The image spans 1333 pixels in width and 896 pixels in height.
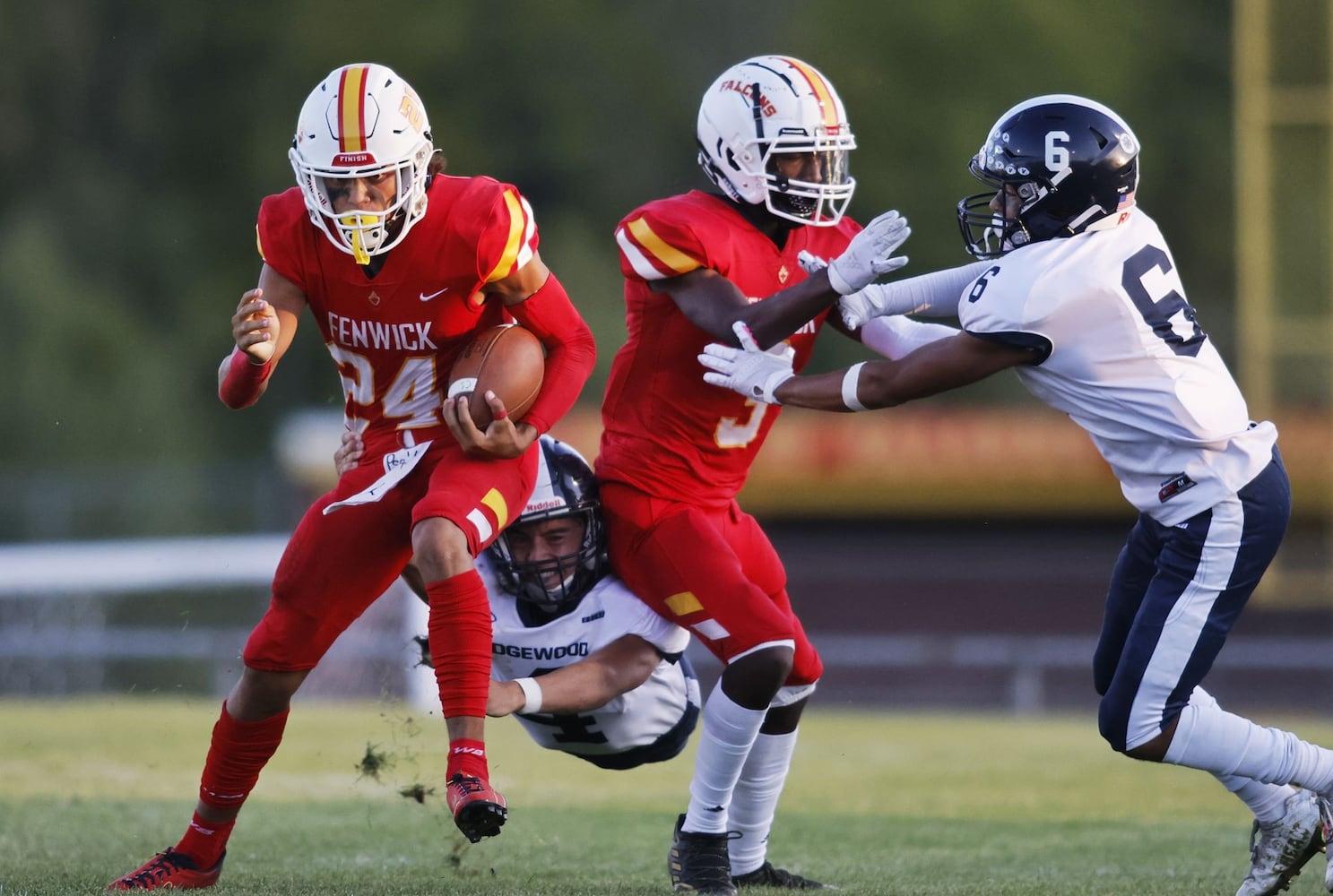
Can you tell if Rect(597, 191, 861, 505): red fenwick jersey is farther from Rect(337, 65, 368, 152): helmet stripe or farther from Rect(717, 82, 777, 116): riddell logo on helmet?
Rect(337, 65, 368, 152): helmet stripe

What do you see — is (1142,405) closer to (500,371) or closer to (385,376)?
(500,371)

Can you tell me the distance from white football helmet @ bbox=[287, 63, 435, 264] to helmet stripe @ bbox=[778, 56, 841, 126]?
1148 millimetres

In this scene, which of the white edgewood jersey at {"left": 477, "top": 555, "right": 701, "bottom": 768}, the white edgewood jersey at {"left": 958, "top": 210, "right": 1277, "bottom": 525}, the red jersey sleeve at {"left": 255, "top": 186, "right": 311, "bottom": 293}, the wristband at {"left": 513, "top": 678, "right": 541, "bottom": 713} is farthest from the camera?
the white edgewood jersey at {"left": 477, "top": 555, "right": 701, "bottom": 768}

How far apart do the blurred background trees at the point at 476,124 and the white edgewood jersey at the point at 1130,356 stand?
2159 centimetres

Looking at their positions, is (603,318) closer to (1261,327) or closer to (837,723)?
(1261,327)

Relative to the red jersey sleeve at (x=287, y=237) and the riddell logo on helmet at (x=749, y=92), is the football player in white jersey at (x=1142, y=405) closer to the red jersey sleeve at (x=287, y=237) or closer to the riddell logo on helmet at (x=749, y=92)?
the riddell logo on helmet at (x=749, y=92)

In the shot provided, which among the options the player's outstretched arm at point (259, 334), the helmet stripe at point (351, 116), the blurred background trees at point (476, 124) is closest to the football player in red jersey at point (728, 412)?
the helmet stripe at point (351, 116)

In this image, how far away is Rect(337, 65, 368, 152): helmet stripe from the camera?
4848 mm

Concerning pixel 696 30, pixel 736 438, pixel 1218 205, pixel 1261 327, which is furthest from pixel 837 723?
pixel 696 30

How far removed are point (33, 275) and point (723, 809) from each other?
22.7 m

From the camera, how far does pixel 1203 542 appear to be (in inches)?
185

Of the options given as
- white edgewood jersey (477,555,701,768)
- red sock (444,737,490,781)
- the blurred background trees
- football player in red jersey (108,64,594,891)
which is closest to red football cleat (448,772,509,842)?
red sock (444,737,490,781)

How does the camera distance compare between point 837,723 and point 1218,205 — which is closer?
point 837,723

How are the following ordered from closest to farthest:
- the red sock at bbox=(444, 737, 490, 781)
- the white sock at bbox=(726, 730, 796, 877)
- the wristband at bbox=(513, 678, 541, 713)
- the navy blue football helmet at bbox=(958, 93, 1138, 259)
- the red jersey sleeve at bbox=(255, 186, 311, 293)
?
the red sock at bbox=(444, 737, 490, 781)
the navy blue football helmet at bbox=(958, 93, 1138, 259)
the red jersey sleeve at bbox=(255, 186, 311, 293)
the wristband at bbox=(513, 678, 541, 713)
the white sock at bbox=(726, 730, 796, 877)
